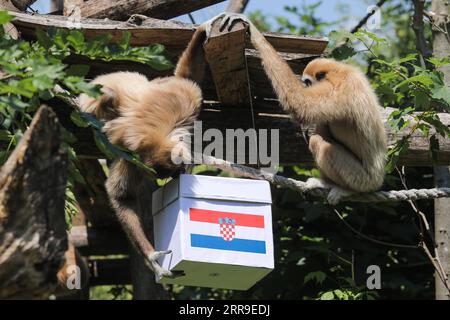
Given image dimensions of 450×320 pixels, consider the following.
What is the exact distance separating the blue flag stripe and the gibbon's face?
2.10m

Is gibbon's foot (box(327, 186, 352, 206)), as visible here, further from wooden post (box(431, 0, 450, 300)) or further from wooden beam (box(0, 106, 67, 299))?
wooden beam (box(0, 106, 67, 299))

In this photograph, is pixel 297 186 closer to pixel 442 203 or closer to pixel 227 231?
pixel 227 231

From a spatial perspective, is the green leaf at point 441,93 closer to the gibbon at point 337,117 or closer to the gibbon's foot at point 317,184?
the gibbon at point 337,117

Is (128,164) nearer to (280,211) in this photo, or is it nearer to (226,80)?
(226,80)

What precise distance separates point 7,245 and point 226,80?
3.46 m

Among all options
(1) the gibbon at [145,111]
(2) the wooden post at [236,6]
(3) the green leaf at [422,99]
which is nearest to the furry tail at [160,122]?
(1) the gibbon at [145,111]

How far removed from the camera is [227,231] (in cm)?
571

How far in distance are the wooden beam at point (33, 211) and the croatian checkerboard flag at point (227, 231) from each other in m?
1.73

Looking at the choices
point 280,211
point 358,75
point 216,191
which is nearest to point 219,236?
point 216,191

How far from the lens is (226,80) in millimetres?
7031

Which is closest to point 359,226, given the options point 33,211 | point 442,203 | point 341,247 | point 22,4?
point 341,247

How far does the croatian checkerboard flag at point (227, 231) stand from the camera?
18.5ft

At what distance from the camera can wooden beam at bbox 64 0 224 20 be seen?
7793 millimetres
